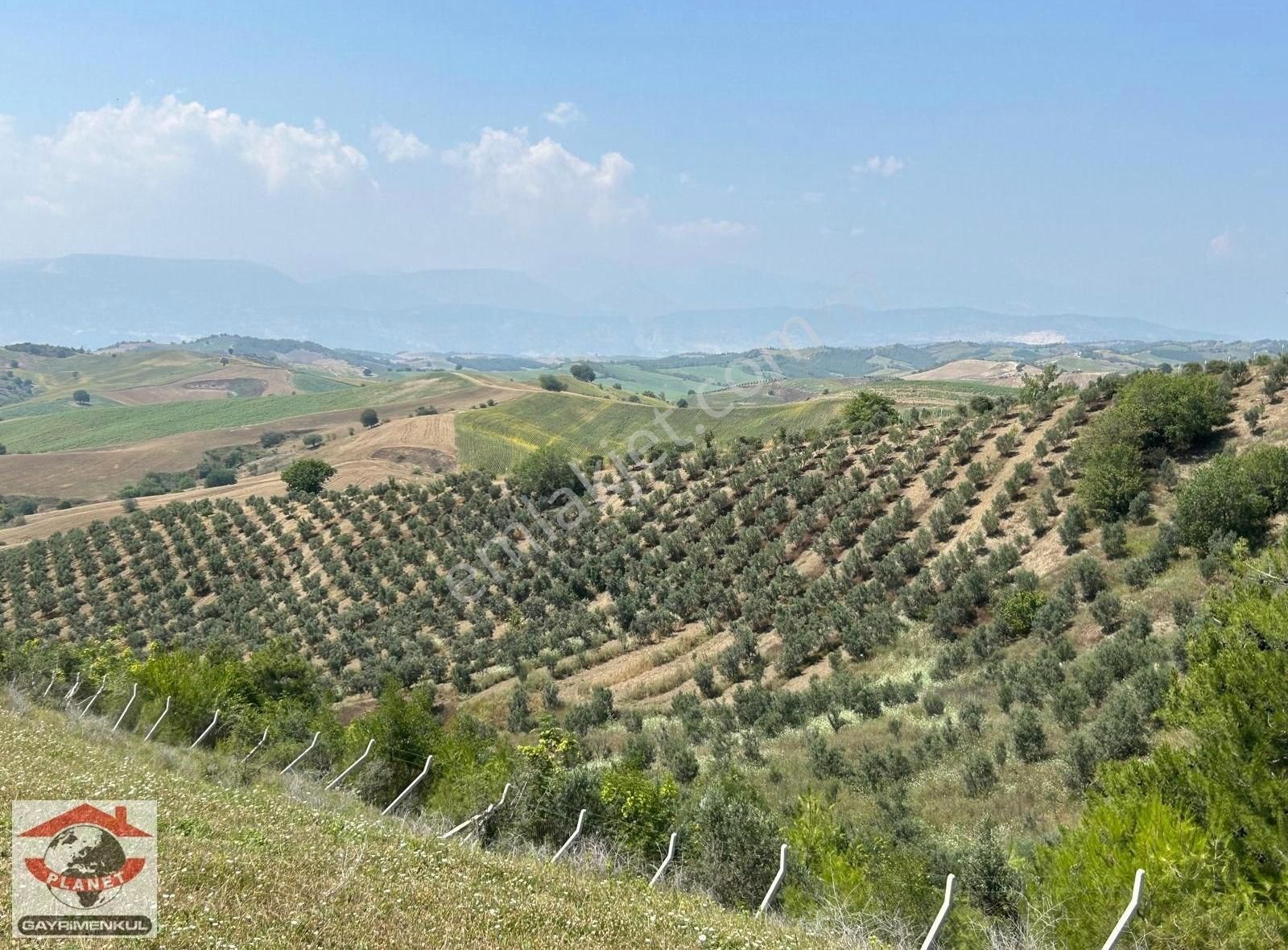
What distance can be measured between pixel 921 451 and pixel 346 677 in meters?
37.3

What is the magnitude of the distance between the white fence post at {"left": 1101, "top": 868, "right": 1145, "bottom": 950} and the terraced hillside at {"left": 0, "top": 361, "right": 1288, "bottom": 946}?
1.59 ft

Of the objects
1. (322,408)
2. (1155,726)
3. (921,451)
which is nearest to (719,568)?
(921,451)

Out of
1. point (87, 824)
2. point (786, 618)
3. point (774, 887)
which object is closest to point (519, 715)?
point (786, 618)

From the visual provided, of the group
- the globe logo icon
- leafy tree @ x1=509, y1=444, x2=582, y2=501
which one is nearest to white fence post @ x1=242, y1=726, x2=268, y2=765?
the globe logo icon

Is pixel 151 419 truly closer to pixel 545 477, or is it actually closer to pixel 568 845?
pixel 545 477

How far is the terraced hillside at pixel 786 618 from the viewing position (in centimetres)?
1498

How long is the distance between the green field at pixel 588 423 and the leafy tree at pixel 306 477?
24601mm

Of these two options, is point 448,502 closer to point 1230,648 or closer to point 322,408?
Answer: point 1230,648

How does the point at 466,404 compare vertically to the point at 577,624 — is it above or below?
above

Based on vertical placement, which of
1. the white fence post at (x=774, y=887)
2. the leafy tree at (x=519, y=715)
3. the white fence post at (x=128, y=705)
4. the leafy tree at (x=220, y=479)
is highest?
the white fence post at (x=774, y=887)

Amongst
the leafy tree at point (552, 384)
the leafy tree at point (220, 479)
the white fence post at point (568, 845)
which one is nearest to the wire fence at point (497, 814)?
the white fence post at point (568, 845)

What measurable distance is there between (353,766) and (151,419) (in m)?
203

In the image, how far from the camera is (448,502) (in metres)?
63.6

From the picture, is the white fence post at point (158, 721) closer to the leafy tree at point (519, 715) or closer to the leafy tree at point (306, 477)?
the leafy tree at point (519, 715)
